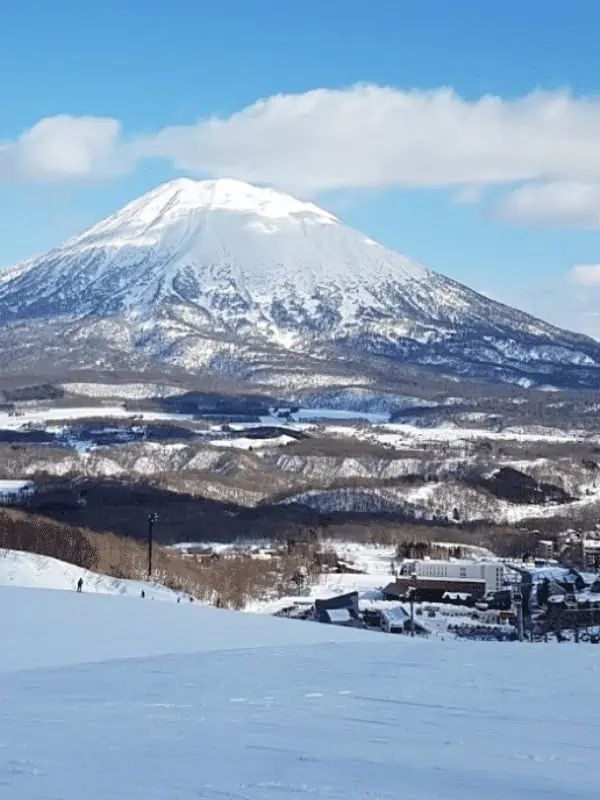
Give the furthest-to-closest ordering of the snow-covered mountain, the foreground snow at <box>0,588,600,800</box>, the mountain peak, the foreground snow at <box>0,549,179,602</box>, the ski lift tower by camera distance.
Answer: the mountain peak < the snow-covered mountain < the ski lift tower < the foreground snow at <box>0,549,179,602</box> < the foreground snow at <box>0,588,600,800</box>

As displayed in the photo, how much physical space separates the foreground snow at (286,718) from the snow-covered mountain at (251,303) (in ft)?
319

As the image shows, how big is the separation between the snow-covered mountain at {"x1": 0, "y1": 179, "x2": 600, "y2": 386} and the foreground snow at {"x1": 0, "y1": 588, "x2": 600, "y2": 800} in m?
97.3

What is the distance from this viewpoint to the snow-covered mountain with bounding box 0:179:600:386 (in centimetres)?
12056

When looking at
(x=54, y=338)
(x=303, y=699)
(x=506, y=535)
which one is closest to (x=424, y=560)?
(x=506, y=535)

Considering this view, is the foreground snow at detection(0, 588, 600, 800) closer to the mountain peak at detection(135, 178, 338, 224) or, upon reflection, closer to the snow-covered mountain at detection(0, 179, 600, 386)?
the snow-covered mountain at detection(0, 179, 600, 386)

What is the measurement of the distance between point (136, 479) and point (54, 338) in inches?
2704

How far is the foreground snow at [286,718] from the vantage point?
6.44 metres

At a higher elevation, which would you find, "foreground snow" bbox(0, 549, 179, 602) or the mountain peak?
the mountain peak

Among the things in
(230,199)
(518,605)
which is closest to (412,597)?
(518,605)

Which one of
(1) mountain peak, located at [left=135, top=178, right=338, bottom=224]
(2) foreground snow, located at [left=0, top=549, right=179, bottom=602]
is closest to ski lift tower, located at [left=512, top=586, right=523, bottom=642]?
(2) foreground snow, located at [left=0, top=549, right=179, bottom=602]

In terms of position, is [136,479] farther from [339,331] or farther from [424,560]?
[339,331]

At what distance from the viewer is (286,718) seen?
8.28 meters

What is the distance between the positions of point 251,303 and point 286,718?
5311 inches

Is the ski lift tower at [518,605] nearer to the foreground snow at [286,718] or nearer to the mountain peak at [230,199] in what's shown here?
the foreground snow at [286,718]
